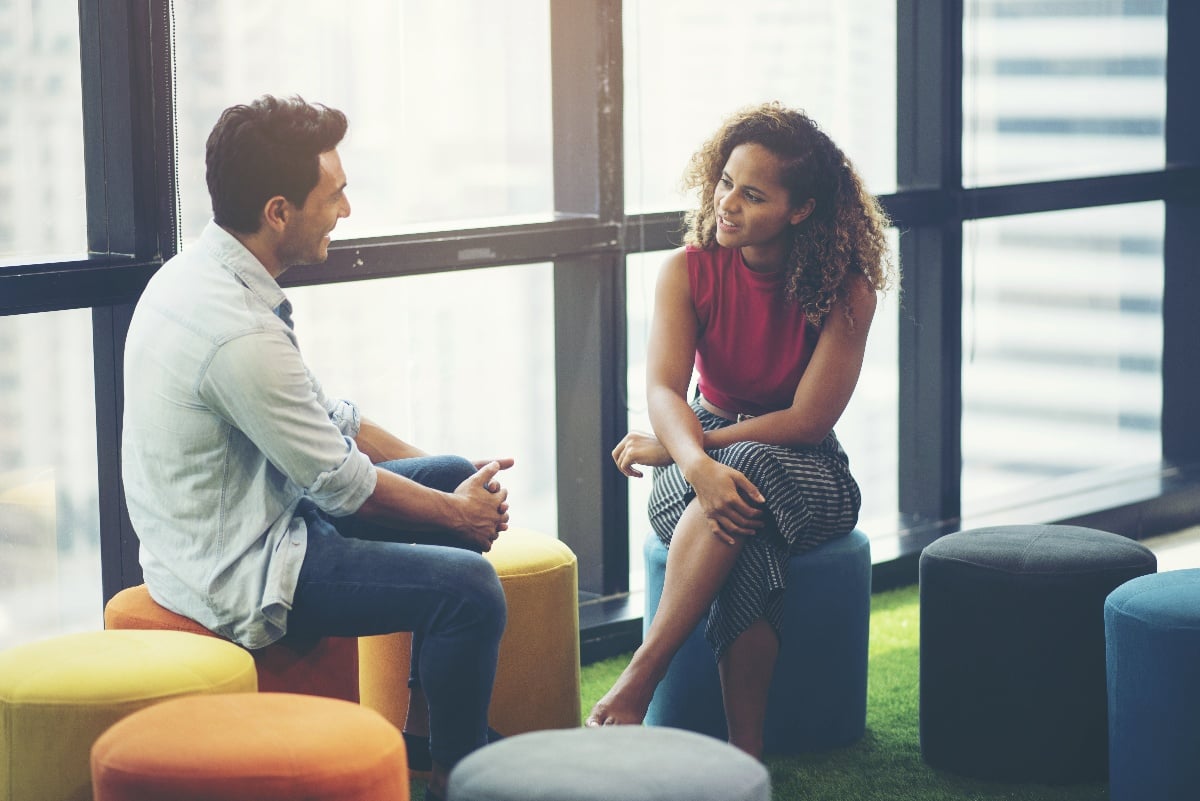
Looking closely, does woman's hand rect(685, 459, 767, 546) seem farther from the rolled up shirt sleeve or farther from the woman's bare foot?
the rolled up shirt sleeve

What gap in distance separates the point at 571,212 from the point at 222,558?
5.23 feet

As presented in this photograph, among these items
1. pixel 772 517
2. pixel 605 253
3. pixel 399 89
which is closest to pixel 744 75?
pixel 605 253

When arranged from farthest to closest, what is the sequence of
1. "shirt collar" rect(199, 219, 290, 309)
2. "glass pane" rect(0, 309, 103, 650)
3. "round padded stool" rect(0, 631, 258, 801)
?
"glass pane" rect(0, 309, 103, 650)
"shirt collar" rect(199, 219, 290, 309)
"round padded stool" rect(0, 631, 258, 801)

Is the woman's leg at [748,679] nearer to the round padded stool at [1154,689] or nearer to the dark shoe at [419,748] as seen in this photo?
the dark shoe at [419,748]

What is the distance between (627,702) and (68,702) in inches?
39.8

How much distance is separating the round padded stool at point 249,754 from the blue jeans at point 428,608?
379mm

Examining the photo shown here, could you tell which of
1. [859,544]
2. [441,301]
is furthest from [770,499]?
[441,301]

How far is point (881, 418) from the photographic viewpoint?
475cm

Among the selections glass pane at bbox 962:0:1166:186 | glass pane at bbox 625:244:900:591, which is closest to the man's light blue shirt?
glass pane at bbox 625:244:900:591

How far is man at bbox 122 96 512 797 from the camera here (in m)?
2.43

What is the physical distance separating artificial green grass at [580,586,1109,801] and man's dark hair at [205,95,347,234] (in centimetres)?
138

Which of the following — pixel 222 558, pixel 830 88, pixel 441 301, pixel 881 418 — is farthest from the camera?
pixel 881 418

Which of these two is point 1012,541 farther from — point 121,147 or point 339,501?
point 121,147

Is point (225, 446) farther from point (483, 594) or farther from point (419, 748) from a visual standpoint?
point (419, 748)
